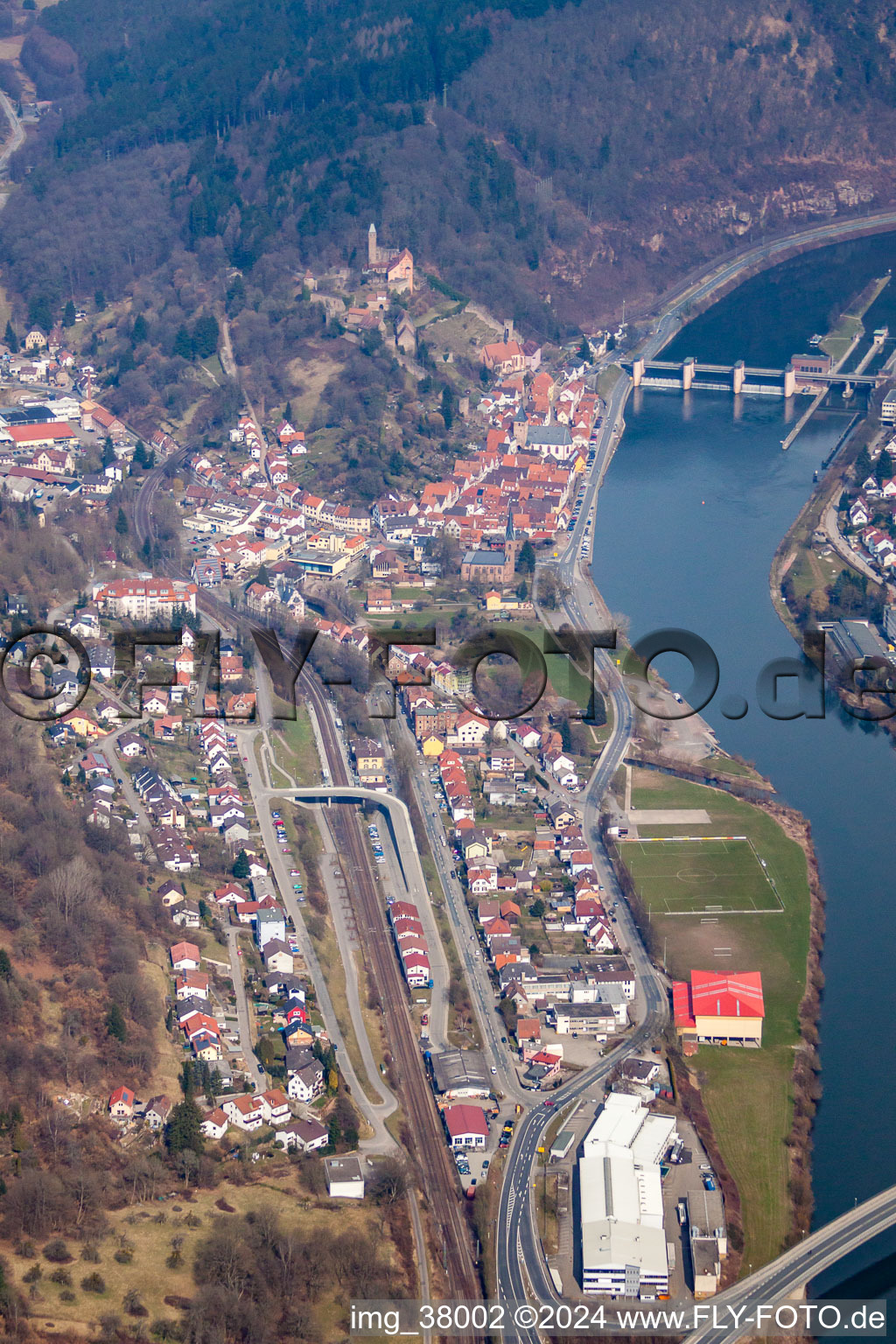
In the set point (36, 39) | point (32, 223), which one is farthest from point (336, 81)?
point (36, 39)

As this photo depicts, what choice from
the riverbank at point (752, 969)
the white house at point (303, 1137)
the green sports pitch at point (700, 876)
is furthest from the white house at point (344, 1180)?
the green sports pitch at point (700, 876)

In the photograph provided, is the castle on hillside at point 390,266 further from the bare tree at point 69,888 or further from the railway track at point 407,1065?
the bare tree at point 69,888

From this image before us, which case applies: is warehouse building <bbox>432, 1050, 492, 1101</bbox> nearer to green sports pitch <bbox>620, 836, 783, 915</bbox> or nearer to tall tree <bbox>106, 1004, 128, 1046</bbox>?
tall tree <bbox>106, 1004, 128, 1046</bbox>

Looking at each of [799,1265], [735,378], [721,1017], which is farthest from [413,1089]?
[735,378]

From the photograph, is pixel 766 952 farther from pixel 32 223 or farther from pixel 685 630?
pixel 32 223

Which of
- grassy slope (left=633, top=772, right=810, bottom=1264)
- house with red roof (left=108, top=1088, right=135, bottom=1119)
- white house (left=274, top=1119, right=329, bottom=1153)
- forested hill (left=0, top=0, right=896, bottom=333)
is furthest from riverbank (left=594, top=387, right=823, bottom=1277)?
forested hill (left=0, top=0, right=896, bottom=333)
